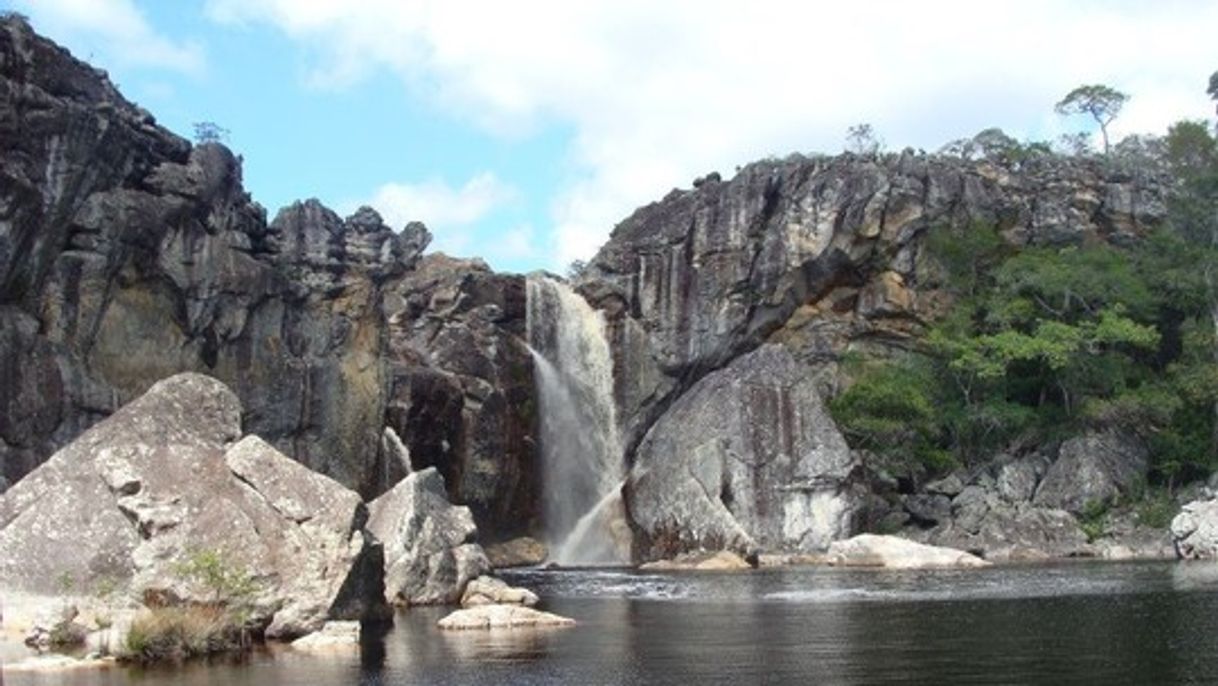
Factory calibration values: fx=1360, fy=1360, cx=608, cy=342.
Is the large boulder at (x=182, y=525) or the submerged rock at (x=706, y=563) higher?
the large boulder at (x=182, y=525)

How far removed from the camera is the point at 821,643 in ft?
86.3

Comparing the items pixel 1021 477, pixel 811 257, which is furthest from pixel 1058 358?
pixel 811 257

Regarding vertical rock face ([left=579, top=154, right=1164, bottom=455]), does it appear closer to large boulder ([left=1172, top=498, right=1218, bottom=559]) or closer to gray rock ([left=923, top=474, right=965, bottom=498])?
gray rock ([left=923, top=474, right=965, bottom=498])

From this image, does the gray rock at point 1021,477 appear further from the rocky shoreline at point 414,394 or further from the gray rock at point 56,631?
the gray rock at point 56,631

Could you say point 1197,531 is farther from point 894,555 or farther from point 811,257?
point 811,257

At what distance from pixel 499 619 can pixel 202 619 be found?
7.91m

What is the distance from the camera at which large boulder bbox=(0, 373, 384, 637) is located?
2905cm

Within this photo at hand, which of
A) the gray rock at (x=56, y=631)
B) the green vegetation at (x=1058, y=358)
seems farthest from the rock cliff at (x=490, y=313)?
the gray rock at (x=56, y=631)

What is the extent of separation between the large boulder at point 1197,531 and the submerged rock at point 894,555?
7.51m

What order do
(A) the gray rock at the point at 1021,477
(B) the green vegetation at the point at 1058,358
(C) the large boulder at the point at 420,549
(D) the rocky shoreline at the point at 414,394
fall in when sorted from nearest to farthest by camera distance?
(D) the rocky shoreline at the point at 414,394
(C) the large boulder at the point at 420,549
(A) the gray rock at the point at 1021,477
(B) the green vegetation at the point at 1058,358

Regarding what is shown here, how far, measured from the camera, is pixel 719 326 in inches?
2992

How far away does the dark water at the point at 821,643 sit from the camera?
21.9 meters

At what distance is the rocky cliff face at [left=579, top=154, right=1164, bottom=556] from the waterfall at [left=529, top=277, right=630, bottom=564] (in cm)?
124

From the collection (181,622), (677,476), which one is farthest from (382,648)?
Answer: (677,476)
